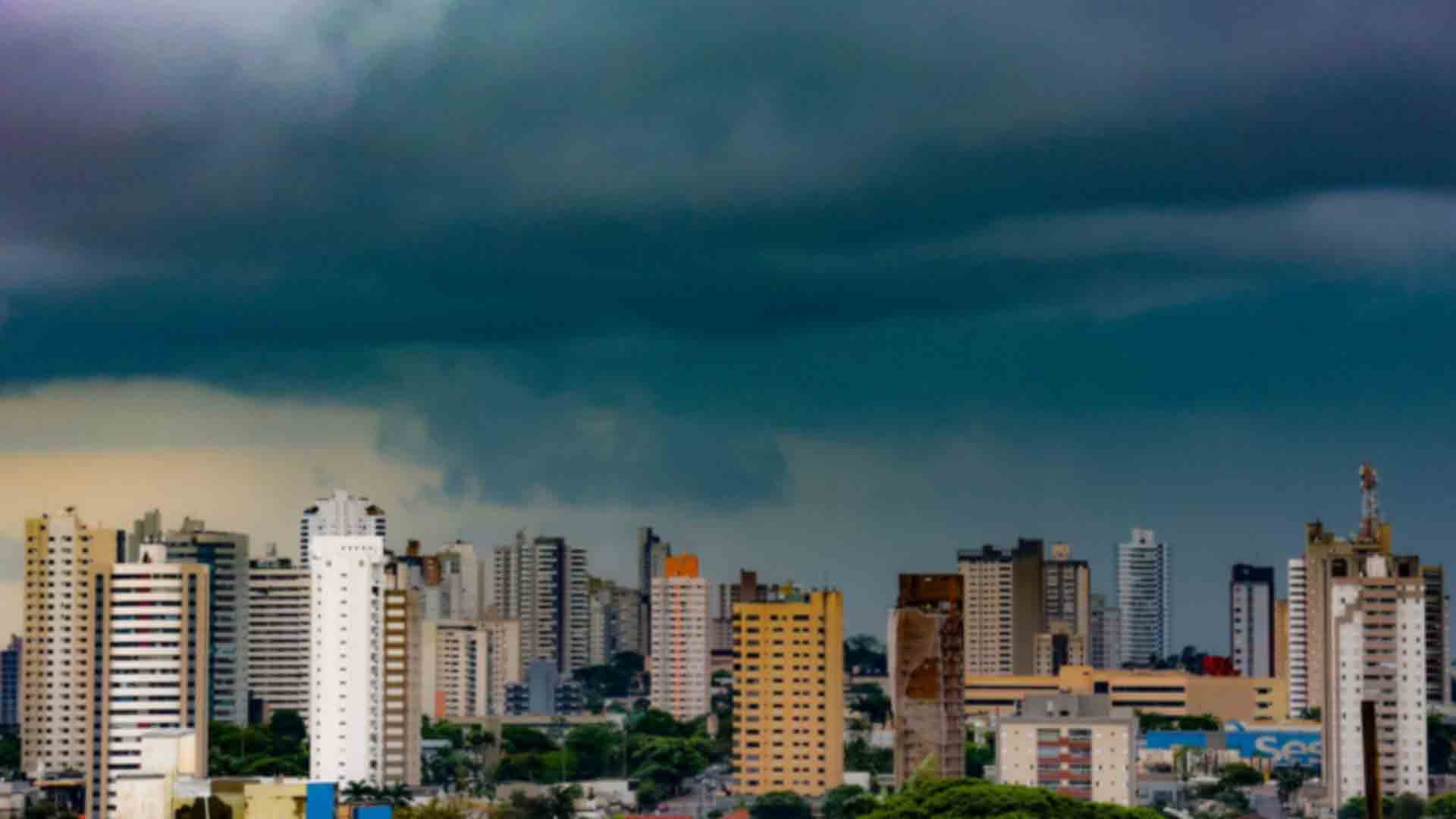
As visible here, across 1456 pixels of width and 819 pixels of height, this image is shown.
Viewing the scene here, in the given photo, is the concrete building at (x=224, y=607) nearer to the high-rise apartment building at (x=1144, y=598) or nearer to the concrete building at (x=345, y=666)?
the concrete building at (x=345, y=666)

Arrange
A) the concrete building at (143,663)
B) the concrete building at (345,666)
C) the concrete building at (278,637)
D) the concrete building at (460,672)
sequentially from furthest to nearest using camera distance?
the concrete building at (460,672) → the concrete building at (278,637) → the concrete building at (143,663) → the concrete building at (345,666)

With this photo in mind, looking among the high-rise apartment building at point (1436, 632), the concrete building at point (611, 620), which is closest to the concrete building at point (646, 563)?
the concrete building at point (611, 620)

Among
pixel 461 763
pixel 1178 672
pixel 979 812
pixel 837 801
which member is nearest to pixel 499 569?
pixel 1178 672

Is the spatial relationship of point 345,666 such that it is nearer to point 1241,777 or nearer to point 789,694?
point 789,694

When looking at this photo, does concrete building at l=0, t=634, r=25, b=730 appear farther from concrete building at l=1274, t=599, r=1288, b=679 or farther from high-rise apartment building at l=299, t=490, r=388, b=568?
concrete building at l=1274, t=599, r=1288, b=679

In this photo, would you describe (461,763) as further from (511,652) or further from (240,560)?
(511,652)

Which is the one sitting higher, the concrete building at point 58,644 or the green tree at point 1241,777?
the concrete building at point 58,644
